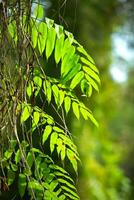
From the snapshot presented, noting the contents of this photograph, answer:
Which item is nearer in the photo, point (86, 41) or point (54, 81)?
point (54, 81)

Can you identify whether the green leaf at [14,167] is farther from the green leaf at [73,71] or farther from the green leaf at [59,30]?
the green leaf at [59,30]

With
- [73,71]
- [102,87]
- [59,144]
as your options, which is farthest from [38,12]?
[102,87]

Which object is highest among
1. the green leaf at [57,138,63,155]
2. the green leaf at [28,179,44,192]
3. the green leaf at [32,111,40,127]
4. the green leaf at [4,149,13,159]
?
the green leaf at [32,111,40,127]

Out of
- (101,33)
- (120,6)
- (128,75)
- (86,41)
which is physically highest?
(128,75)

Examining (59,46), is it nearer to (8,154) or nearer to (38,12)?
(38,12)

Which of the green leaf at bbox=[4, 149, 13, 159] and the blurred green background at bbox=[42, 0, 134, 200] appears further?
the blurred green background at bbox=[42, 0, 134, 200]

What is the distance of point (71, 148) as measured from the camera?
144 centimetres

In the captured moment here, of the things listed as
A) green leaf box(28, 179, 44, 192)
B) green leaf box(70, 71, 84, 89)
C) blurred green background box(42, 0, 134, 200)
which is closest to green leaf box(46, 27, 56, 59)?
green leaf box(70, 71, 84, 89)

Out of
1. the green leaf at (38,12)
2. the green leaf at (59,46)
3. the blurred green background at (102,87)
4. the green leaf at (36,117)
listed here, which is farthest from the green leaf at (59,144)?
the blurred green background at (102,87)

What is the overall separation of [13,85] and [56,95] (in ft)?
0.48

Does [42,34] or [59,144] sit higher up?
[42,34]

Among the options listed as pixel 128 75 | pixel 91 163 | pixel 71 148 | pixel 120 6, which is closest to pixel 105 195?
pixel 91 163

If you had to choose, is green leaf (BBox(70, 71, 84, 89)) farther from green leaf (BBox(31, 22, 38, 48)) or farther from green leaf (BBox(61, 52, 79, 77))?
green leaf (BBox(31, 22, 38, 48))

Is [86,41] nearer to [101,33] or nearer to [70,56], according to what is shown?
[101,33]
